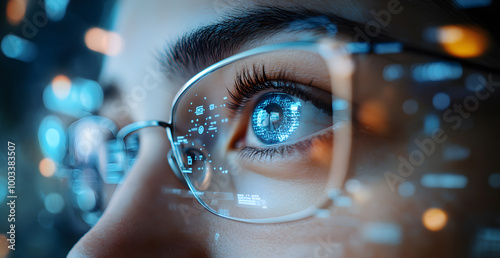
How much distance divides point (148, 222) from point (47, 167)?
0.35 metres

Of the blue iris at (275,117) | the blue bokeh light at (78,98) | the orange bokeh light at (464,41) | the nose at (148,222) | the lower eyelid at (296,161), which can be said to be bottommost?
the nose at (148,222)

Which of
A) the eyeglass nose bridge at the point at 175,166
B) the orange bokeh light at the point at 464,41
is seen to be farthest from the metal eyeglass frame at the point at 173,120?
the orange bokeh light at the point at 464,41

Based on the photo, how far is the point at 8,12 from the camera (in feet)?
2.19

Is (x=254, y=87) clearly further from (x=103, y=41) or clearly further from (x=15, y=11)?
(x=15, y=11)

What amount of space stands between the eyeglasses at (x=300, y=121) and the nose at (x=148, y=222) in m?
0.03

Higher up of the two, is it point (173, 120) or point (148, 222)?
point (173, 120)

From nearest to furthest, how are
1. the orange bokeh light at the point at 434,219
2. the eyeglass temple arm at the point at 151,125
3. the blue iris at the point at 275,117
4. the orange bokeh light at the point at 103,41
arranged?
the orange bokeh light at the point at 434,219
the blue iris at the point at 275,117
the eyeglass temple arm at the point at 151,125
the orange bokeh light at the point at 103,41

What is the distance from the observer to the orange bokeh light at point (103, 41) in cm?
58

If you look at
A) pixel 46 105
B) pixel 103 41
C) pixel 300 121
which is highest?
pixel 103 41

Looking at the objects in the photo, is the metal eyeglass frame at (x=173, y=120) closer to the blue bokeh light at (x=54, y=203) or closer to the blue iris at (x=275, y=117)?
the blue iris at (x=275, y=117)

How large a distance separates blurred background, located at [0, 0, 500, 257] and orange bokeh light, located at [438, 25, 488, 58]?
21.7 inches

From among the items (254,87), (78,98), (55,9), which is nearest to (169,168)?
(254,87)

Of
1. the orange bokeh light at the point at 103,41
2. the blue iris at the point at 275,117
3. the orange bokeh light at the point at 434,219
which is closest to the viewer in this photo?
the orange bokeh light at the point at 434,219

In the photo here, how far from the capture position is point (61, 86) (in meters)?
0.64
